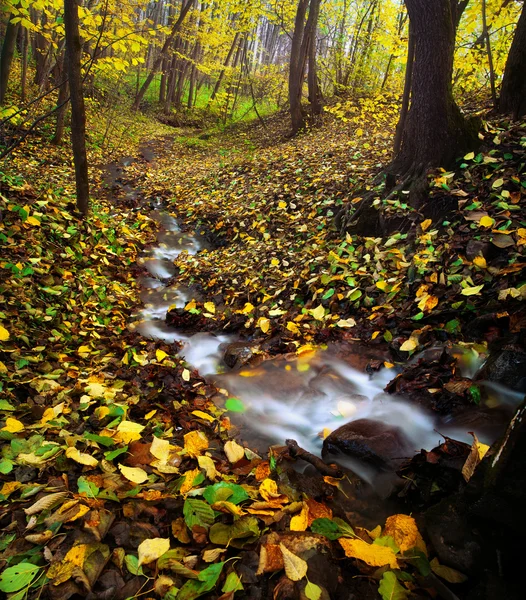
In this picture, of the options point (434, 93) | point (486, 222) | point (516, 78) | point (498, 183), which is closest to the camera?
point (486, 222)

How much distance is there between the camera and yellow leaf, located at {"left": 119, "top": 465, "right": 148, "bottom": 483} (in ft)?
6.06

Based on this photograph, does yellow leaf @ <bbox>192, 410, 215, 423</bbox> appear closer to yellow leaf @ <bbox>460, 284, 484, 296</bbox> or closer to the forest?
the forest

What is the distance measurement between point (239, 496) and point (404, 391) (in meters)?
1.56

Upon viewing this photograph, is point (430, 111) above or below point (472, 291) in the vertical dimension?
above

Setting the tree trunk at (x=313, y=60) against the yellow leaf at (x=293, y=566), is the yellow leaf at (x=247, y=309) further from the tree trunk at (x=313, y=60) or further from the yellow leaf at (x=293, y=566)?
the tree trunk at (x=313, y=60)

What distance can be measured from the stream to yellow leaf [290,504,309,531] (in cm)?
56

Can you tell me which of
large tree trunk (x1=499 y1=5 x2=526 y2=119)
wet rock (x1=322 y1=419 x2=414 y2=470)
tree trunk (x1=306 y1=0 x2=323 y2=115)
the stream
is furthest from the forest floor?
tree trunk (x1=306 y1=0 x2=323 y2=115)

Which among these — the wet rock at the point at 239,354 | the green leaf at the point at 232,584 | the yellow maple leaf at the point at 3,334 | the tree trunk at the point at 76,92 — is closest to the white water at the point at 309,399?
the wet rock at the point at 239,354

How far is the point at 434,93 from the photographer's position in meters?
4.48

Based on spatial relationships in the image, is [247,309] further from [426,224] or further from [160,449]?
[160,449]

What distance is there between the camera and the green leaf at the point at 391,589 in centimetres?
134

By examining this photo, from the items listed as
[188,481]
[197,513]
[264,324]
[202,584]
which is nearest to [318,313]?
[264,324]

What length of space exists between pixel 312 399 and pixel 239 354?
101cm

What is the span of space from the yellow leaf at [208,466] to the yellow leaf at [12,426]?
1.07 metres
